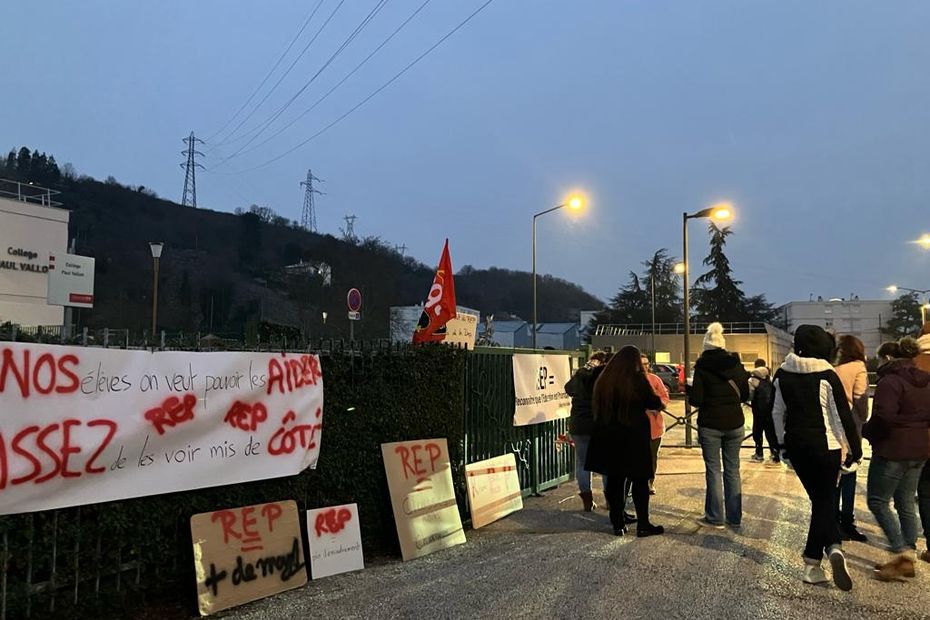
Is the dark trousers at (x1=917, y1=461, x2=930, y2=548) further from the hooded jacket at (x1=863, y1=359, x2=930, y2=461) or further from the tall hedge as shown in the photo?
the tall hedge

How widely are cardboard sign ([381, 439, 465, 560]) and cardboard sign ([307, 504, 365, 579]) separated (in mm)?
398

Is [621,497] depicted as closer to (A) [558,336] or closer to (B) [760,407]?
(B) [760,407]

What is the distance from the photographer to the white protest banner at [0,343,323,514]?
11.4 ft

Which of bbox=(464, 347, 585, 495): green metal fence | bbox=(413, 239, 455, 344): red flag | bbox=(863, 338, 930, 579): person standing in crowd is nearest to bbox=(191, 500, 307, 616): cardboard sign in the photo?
bbox=(464, 347, 585, 495): green metal fence

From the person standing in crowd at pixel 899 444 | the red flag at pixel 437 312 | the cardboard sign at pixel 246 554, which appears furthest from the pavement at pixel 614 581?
the red flag at pixel 437 312

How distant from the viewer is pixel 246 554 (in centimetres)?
442

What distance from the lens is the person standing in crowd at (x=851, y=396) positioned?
18.9 ft

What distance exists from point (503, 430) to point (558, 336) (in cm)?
6819

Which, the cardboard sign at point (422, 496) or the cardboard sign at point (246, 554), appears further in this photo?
the cardboard sign at point (422, 496)

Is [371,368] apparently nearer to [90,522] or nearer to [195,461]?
[195,461]

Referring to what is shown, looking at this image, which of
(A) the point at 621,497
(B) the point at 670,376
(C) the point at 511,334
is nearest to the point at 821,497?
(A) the point at 621,497

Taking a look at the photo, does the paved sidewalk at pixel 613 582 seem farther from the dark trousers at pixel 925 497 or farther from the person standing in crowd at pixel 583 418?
the person standing in crowd at pixel 583 418

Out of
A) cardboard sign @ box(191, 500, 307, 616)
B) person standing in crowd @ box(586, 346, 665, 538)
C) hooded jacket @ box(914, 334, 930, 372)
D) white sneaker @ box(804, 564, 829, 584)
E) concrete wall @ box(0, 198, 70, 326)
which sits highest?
concrete wall @ box(0, 198, 70, 326)

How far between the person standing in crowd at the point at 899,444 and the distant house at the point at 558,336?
40.3m
